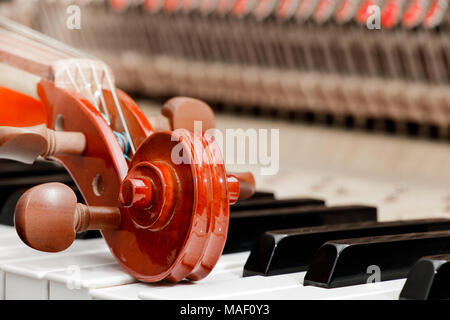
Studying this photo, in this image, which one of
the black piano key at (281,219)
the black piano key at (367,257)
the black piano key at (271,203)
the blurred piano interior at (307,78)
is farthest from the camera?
the blurred piano interior at (307,78)

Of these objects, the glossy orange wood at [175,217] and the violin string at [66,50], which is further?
the violin string at [66,50]

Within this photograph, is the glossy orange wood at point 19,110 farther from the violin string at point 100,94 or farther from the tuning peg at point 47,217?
the tuning peg at point 47,217

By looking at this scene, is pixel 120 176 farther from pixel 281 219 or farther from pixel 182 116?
pixel 281 219

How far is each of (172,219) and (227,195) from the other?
0.07m

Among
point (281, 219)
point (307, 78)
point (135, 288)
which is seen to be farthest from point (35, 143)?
point (307, 78)

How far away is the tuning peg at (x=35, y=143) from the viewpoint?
98 cm

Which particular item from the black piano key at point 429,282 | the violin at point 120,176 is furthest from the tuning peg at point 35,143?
the black piano key at point 429,282

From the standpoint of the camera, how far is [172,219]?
0.96 metres

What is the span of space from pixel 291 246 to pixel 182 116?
0.27 metres

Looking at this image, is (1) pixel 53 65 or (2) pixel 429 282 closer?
(2) pixel 429 282

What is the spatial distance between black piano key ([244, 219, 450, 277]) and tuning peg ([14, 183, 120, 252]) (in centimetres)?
27

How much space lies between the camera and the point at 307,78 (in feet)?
8.05

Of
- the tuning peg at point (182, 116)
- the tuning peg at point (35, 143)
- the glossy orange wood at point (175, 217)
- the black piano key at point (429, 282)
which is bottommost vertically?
the black piano key at point (429, 282)
